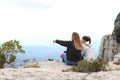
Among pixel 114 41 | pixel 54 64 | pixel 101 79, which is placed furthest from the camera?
pixel 114 41

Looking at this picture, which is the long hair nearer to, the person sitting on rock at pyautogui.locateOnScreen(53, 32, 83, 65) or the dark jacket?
the person sitting on rock at pyautogui.locateOnScreen(53, 32, 83, 65)

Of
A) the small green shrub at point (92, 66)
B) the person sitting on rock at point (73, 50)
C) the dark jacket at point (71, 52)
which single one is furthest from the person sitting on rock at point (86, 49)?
the small green shrub at point (92, 66)

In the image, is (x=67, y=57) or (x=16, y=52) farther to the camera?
(x=16, y=52)

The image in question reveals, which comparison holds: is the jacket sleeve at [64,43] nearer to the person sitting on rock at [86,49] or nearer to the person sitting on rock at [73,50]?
the person sitting on rock at [73,50]

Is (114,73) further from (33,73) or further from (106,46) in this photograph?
(106,46)

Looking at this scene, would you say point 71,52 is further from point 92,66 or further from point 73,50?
point 92,66

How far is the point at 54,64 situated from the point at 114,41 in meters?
84.6

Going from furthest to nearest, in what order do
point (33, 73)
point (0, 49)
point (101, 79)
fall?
1. point (0, 49)
2. point (33, 73)
3. point (101, 79)

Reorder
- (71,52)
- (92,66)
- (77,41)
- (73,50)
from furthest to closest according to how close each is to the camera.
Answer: (71,52)
(73,50)
(77,41)
(92,66)

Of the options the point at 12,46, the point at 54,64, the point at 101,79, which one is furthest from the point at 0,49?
the point at 101,79

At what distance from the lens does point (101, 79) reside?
13.7 metres

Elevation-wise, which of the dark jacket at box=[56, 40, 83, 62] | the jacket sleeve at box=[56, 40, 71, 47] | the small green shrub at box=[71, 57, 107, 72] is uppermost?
the jacket sleeve at box=[56, 40, 71, 47]

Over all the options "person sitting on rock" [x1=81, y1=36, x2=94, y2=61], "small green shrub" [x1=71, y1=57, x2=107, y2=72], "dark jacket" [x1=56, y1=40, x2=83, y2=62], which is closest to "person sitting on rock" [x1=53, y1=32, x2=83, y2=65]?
"dark jacket" [x1=56, y1=40, x2=83, y2=62]

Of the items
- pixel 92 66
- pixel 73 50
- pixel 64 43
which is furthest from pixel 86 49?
pixel 92 66
